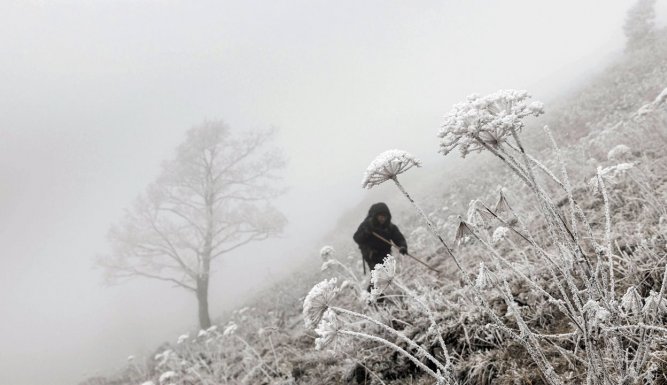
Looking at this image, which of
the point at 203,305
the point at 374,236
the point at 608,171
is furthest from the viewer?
the point at 203,305

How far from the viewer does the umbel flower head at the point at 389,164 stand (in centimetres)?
182

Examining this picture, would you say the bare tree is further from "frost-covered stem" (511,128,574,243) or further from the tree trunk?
"frost-covered stem" (511,128,574,243)

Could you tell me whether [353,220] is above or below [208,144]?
below

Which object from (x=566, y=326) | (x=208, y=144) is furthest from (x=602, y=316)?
(x=208, y=144)

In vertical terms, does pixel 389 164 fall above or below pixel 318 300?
above

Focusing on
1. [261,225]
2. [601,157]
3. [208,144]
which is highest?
[208,144]

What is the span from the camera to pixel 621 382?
155 cm

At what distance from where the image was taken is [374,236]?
6.38 metres

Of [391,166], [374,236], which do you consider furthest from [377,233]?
[391,166]

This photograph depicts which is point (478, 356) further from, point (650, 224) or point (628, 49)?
point (628, 49)

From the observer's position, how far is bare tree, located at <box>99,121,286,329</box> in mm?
19359

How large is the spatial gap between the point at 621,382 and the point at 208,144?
21107mm

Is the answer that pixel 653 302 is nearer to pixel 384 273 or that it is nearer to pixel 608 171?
pixel 608 171

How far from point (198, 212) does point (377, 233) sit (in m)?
15.7
